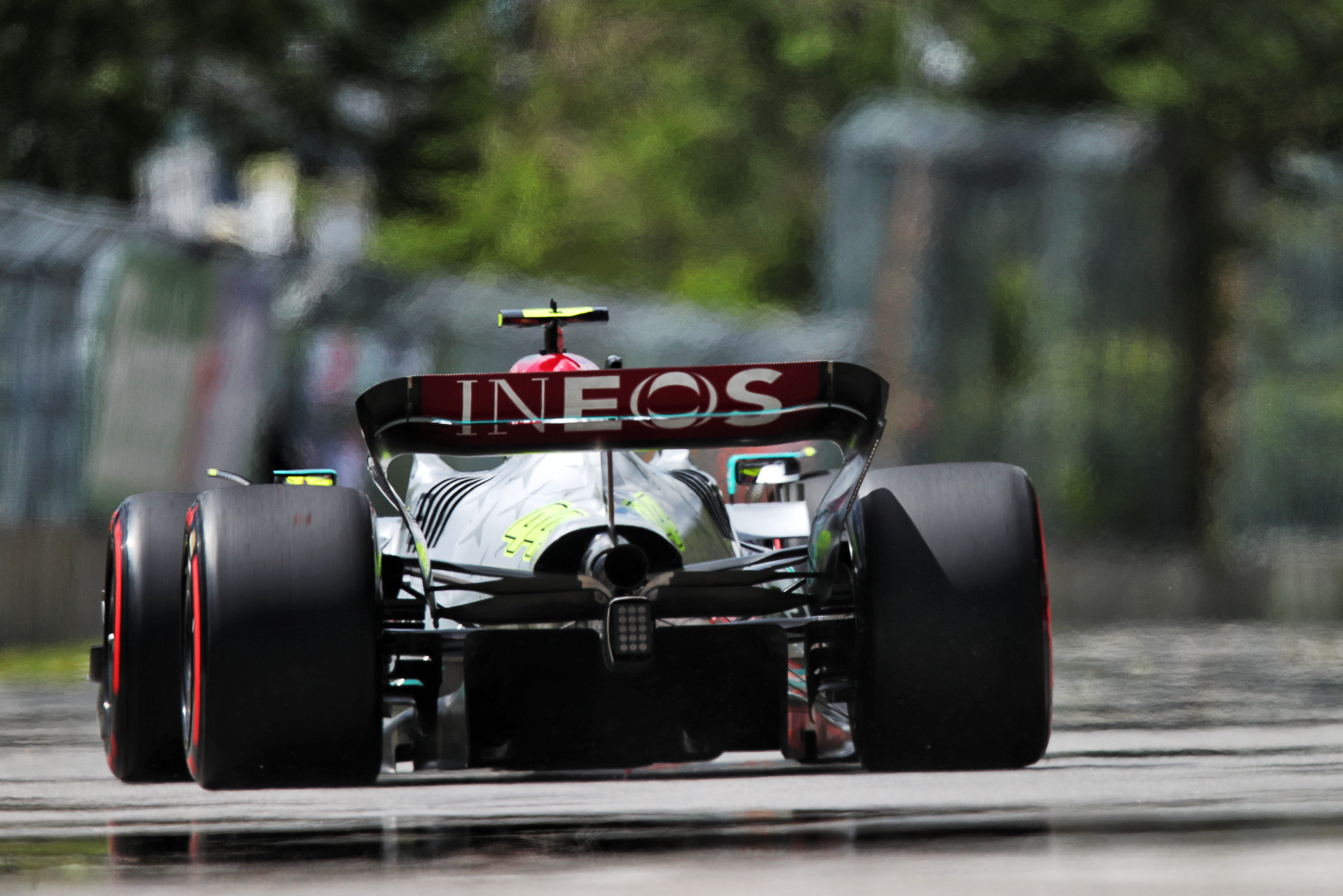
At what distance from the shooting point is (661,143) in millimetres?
32469

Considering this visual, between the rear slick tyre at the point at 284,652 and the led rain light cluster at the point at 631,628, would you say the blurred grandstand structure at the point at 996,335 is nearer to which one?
the rear slick tyre at the point at 284,652

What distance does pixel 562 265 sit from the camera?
124ft

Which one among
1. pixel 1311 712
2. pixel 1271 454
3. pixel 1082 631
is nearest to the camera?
pixel 1311 712

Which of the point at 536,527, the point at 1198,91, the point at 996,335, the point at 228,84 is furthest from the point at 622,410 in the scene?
the point at 1198,91

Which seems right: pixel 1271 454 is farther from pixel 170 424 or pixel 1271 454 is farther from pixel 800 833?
pixel 800 833

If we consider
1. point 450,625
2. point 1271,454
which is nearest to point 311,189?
point 1271,454

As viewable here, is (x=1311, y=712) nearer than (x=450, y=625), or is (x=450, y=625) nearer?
(x=450, y=625)

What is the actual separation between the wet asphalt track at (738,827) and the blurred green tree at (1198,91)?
12665mm

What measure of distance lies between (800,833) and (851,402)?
1.13 metres

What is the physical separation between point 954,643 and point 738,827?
772 millimetres

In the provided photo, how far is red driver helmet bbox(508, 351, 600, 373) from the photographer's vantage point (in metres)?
7.65

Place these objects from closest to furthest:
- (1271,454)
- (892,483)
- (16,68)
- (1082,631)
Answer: (892,483) → (1082,631) → (16,68) → (1271,454)

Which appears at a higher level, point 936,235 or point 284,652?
point 936,235

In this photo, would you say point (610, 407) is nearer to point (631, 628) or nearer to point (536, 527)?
point (631, 628)
